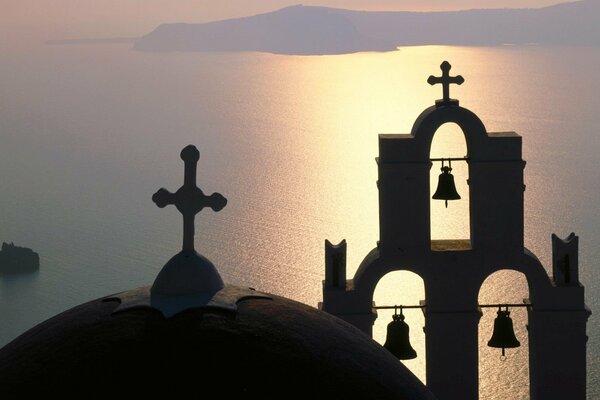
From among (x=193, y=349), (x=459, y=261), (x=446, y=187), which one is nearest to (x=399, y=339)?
(x=459, y=261)

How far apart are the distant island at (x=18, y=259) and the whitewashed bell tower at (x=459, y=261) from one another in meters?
36.3

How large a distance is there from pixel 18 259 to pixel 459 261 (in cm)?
3767

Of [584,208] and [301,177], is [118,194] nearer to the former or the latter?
[301,177]

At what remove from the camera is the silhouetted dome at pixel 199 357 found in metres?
3.07

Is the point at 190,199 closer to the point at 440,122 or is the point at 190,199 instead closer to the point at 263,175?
the point at 440,122

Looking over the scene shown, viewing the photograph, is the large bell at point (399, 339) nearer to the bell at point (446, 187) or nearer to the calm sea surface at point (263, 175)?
the bell at point (446, 187)

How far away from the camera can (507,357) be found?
2975 cm

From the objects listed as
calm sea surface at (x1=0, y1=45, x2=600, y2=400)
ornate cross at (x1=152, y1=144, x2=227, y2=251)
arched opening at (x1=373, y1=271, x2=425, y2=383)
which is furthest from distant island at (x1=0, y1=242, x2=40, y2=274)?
ornate cross at (x1=152, y1=144, x2=227, y2=251)

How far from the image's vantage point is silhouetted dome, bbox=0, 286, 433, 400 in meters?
3.07

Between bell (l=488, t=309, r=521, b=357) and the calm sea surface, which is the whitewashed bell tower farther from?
the calm sea surface

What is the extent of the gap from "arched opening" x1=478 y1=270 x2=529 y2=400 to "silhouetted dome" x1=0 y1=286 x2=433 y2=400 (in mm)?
21371

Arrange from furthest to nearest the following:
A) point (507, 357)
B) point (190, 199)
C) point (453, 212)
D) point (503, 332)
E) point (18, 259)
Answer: point (18, 259)
point (453, 212)
point (507, 357)
point (503, 332)
point (190, 199)

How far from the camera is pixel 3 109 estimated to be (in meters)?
87.8

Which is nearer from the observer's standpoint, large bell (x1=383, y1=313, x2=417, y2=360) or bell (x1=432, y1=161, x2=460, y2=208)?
large bell (x1=383, y1=313, x2=417, y2=360)
